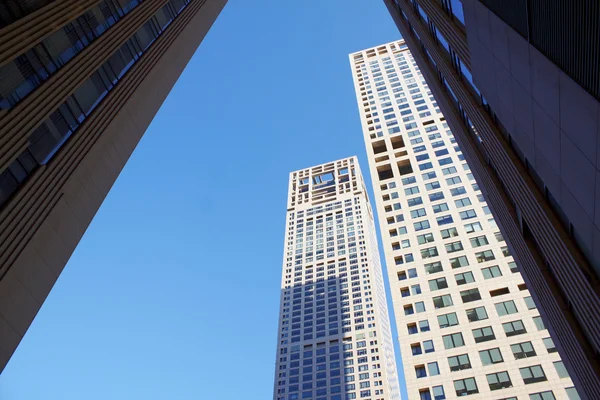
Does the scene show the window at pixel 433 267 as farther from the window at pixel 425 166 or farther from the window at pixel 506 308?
the window at pixel 425 166

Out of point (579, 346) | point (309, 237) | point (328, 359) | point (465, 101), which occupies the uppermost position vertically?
point (465, 101)

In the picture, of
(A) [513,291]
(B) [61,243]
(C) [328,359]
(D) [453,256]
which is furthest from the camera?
(C) [328,359]

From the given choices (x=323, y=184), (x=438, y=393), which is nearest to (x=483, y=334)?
(x=438, y=393)

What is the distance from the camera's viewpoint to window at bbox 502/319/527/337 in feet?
117

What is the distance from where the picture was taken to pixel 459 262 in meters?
42.2

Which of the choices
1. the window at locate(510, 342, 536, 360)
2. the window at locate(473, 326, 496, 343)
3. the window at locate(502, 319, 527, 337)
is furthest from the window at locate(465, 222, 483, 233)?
the window at locate(510, 342, 536, 360)

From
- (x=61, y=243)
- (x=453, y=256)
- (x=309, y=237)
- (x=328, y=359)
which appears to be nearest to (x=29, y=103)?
(x=61, y=243)

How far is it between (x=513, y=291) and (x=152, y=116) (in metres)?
32.4

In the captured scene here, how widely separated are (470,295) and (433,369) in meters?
7.73

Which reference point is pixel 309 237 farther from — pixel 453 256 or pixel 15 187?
pixel 15 187

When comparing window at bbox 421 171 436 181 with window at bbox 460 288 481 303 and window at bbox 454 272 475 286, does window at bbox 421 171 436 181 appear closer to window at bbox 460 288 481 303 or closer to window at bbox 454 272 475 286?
window at bbox 454 272 475 286

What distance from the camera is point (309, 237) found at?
137 metres

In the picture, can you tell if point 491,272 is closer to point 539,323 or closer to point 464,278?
point 464,278

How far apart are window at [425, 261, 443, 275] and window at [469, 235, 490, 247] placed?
3999 millimetres
